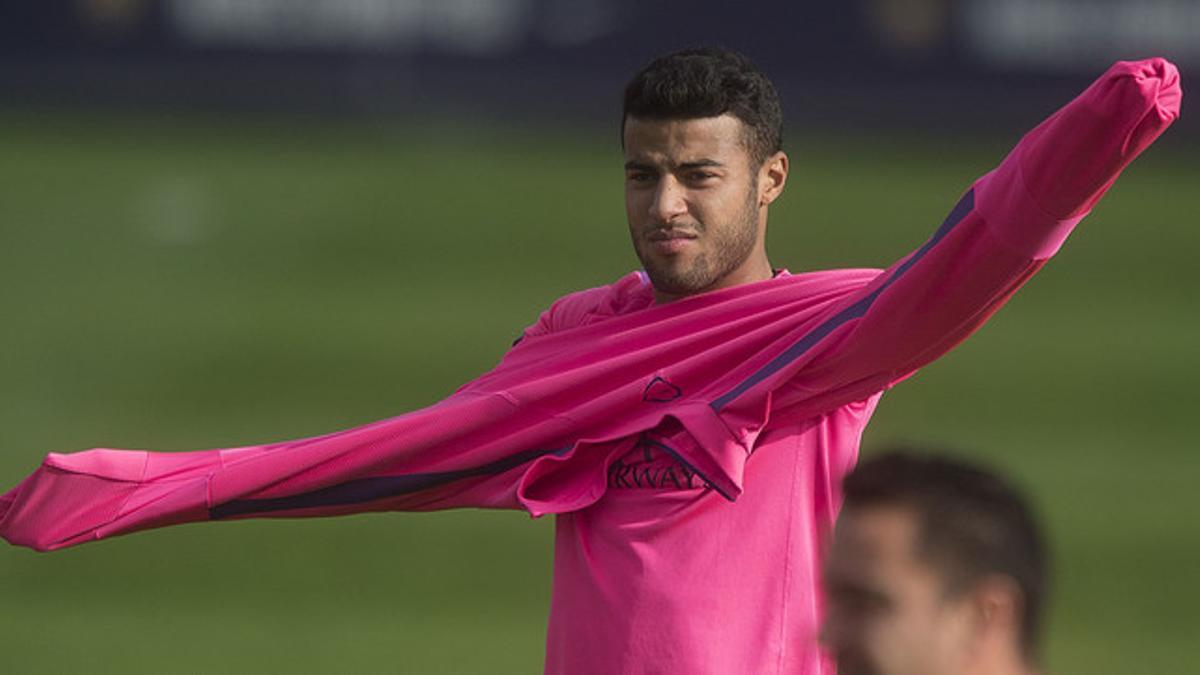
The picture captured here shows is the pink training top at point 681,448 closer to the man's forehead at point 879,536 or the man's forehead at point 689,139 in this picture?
the man's forehead at point 689,139

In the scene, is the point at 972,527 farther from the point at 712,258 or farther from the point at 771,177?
the point at 771,177

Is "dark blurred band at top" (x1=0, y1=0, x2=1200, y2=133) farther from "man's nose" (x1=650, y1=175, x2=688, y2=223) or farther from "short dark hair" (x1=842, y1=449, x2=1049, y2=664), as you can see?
"short dark hair" (x1=842, y1=449, x2=1049, y2=664)

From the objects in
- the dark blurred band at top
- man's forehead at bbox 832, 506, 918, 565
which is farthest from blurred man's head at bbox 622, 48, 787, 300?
the dark blurred band at top

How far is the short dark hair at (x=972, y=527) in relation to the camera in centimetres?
188

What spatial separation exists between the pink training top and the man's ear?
0.55ft

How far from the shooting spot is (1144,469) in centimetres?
942

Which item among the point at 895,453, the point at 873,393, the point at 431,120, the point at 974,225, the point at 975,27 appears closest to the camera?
the point at 895,453

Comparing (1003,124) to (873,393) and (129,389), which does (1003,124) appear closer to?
(129,389)

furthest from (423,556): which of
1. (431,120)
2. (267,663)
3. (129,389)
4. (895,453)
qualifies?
(895,453)

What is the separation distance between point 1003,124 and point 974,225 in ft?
30.2

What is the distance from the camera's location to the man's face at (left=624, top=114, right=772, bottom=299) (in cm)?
326

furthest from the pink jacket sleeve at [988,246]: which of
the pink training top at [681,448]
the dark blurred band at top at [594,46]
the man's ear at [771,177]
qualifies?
the dark blurred band at top at [594,46]

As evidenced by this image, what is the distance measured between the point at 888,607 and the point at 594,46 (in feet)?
31.8

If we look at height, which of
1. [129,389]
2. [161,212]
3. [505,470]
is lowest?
[505,470]
